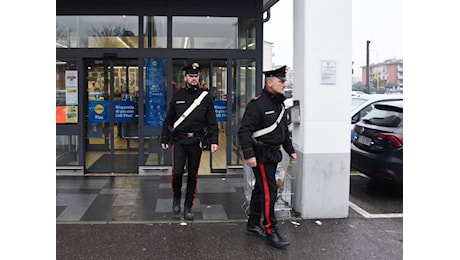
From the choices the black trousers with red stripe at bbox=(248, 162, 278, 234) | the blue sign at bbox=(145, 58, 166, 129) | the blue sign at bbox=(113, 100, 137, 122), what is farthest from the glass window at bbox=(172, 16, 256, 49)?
the black trousers with red stripe at bbox=(248, 162, 278, 234)

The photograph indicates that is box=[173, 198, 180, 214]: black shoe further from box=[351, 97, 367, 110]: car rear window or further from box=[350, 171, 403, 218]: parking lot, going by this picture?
box=[351, 97, 367, 110]: car rear window

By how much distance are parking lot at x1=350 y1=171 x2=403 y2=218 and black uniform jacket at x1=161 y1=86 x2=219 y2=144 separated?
2437 mm

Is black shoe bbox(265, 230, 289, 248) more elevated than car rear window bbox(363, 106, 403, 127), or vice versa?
car rear window bbox(363, 106, 403, 127)

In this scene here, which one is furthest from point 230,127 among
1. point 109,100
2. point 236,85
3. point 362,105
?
point 362,105

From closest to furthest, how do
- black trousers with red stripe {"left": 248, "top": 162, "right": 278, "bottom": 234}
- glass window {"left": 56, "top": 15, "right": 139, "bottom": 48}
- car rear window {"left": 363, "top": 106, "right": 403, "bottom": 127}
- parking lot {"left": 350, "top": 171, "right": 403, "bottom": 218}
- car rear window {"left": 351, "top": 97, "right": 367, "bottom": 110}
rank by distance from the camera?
black trousers with red stripe {"left": 248, "top": 162, "right": 278, "bottom": 234}, parking lot {"left": 350, "top": 171, "right": 403, "bottom": 218}, car rear window {"left": 363, "top": 106, "right": 403, "bottom": 127}, glass window {"left": 56, "top": 15, "right": 139, "bottom": 48}, car rear window {"left": 351, "top": 97, "right": 367, "bottom": 110}

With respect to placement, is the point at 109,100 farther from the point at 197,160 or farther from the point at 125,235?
the point at 125,235

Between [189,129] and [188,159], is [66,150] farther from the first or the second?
[189,129]

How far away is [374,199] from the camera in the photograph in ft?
24.3

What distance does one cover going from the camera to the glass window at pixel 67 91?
28.0 ft

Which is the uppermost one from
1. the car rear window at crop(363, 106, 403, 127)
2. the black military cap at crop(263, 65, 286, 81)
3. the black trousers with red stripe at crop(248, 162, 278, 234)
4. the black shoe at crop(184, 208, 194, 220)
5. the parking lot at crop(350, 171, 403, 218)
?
the black military cap at crop(263, 65, 286, 81)

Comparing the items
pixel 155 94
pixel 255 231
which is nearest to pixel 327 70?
pixel 255 231

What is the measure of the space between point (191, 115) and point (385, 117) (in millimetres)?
3879

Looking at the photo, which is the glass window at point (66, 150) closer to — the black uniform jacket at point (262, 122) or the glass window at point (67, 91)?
the glass window at point (67, 91)

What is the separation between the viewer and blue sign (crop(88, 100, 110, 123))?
8727 mm
